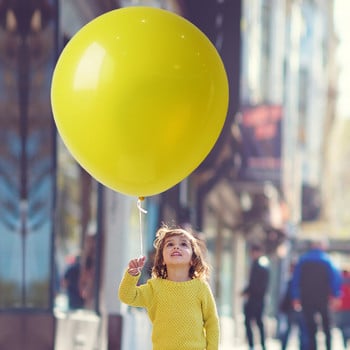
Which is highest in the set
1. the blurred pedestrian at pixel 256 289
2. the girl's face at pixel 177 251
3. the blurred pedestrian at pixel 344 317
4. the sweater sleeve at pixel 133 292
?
the girl's face at pixel 177 251

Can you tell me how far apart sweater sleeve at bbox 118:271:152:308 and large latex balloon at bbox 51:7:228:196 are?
525mm

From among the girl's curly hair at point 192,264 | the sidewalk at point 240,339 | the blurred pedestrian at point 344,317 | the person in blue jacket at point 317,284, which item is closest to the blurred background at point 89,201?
the sidewalk at point 240,339

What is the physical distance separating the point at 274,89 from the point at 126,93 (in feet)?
79.5

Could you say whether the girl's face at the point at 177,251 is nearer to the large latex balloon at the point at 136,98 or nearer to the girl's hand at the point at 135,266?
the girl's hand at the point at 135,266

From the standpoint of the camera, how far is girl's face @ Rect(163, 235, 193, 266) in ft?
22.7

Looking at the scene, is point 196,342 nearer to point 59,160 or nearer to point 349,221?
point 59,160

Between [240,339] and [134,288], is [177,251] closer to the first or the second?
[134,288]

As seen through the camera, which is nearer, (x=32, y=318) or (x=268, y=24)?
(x=32, y=318)

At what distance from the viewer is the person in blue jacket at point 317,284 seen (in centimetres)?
1344

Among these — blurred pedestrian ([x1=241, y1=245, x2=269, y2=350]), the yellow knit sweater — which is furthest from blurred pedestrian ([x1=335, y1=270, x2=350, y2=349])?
the yellow knit sweater

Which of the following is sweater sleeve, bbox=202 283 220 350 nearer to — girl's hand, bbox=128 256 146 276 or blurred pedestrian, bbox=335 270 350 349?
girl's hand, bbox=128 256 146 276

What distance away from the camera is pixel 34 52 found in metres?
11.1

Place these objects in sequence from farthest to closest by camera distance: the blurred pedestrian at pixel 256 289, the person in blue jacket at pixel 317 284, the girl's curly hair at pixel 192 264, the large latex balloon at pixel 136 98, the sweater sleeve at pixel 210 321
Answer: the blurred pedestrian at pixel 256 289 → the person in blue jacket at pixel 317 284 → the girl's curly hair at pixel 192 264 → the sweater sleeve at pixel 210 321 → the large latex balloon at pixel 136 98

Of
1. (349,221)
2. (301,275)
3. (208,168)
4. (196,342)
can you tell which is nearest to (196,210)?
(208,168)
